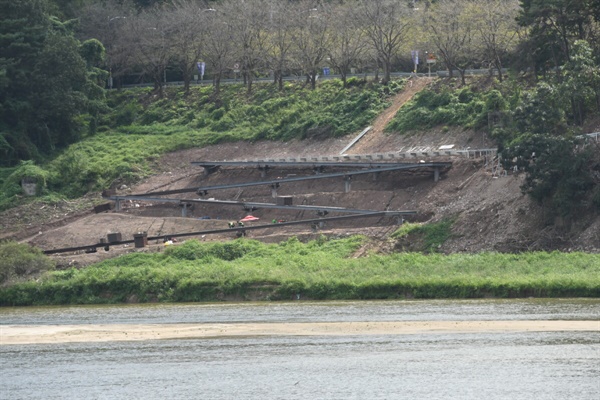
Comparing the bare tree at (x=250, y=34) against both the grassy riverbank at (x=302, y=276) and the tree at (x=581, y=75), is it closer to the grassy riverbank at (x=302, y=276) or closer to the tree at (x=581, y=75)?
the grassy riverbank at (x=302, y=276)

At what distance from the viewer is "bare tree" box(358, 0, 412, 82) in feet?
362

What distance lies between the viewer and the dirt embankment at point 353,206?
7181cm

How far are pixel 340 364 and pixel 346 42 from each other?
70.0 meters

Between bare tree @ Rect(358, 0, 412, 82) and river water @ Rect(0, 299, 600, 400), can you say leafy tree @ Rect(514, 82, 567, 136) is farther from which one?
bare tree @ Rect(358, 0, 412, 82)

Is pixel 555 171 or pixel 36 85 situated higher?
pixel 36 85

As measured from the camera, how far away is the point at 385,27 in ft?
368

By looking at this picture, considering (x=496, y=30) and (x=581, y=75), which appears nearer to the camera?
(x=581, y=75)

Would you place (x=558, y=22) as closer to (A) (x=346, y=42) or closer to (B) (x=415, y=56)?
(B) (x=415, y=56)

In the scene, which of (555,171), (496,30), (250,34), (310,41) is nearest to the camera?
(555,171)

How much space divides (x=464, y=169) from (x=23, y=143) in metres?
43.6

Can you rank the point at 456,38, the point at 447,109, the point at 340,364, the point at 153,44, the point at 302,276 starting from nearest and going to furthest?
the point at 340,364 → the point at 302,276 → the point at 447,109 → the point at 456,38 → the point at 153,44

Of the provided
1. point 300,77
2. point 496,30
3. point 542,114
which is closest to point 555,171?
point 542,114

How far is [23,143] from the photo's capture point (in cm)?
10912

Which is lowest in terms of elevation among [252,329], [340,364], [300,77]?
[252,329]
